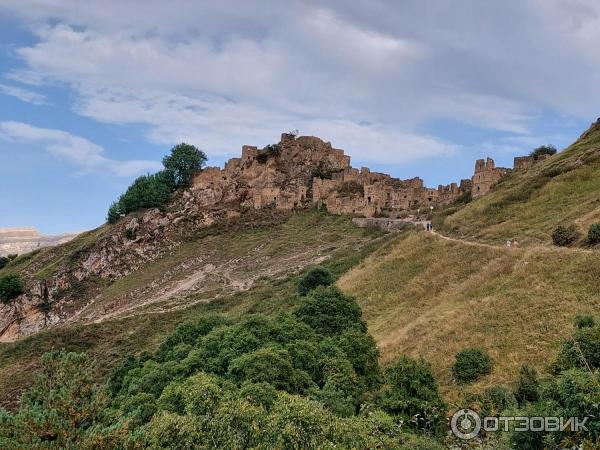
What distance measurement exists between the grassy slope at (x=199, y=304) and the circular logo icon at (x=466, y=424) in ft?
76.3

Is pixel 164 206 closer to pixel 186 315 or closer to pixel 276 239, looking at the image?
pixel 276 239

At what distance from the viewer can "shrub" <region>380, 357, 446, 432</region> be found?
59.3 feet

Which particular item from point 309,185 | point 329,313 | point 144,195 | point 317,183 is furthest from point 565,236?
point 144,195

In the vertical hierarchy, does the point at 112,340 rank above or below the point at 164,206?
below

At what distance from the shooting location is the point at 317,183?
77.6 m

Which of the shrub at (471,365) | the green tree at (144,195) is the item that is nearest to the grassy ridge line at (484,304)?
the shrub at (471,365)

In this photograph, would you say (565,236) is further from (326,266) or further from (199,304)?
(199,304)

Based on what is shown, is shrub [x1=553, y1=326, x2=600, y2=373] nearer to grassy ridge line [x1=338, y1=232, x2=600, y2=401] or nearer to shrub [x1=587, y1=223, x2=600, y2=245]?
grassy ridge line [x1=338, y1=232, x2=600, y2=401]

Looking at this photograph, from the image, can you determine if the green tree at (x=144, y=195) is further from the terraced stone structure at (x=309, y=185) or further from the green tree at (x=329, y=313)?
the green tree at (x=329, y=313)

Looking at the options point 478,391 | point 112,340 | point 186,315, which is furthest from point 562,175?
point 112,340

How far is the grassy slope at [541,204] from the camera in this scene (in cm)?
3766

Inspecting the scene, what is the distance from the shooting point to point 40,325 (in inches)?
2709

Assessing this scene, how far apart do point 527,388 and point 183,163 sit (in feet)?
258

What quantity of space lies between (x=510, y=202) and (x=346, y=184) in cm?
3305
